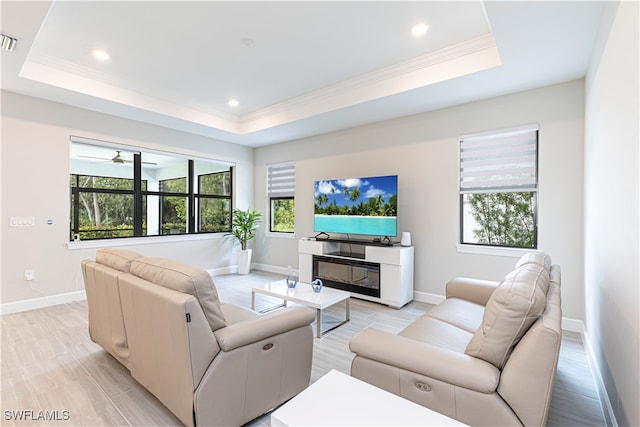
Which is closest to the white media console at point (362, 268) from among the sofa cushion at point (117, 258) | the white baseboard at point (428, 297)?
the white baseboard at point (428, 297)

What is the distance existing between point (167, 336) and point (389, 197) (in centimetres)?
328

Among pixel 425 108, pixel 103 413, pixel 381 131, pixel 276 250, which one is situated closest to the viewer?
pixel 103 413

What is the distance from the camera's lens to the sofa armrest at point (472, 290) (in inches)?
103

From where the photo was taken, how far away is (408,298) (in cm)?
416

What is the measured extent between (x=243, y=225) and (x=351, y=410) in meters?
5.37

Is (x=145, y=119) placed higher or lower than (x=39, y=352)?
higher

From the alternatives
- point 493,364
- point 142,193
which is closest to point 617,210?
point 493,364

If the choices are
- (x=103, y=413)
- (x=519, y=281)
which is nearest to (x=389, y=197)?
(x=519, y=281)

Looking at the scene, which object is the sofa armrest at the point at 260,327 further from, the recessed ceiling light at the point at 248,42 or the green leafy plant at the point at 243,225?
the green leafy plant at the point at 243,225

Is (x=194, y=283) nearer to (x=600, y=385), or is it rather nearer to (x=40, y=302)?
(x=600, y=385)

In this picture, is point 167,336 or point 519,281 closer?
point 519,281

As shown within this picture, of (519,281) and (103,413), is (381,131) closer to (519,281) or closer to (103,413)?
(519,281)

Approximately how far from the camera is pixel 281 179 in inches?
246

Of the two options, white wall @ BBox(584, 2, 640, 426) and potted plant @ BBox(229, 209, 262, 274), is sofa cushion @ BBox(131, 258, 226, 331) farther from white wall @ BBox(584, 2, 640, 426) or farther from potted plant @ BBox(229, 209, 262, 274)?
potted plant @ BBox(229, 209, 262, 274)
